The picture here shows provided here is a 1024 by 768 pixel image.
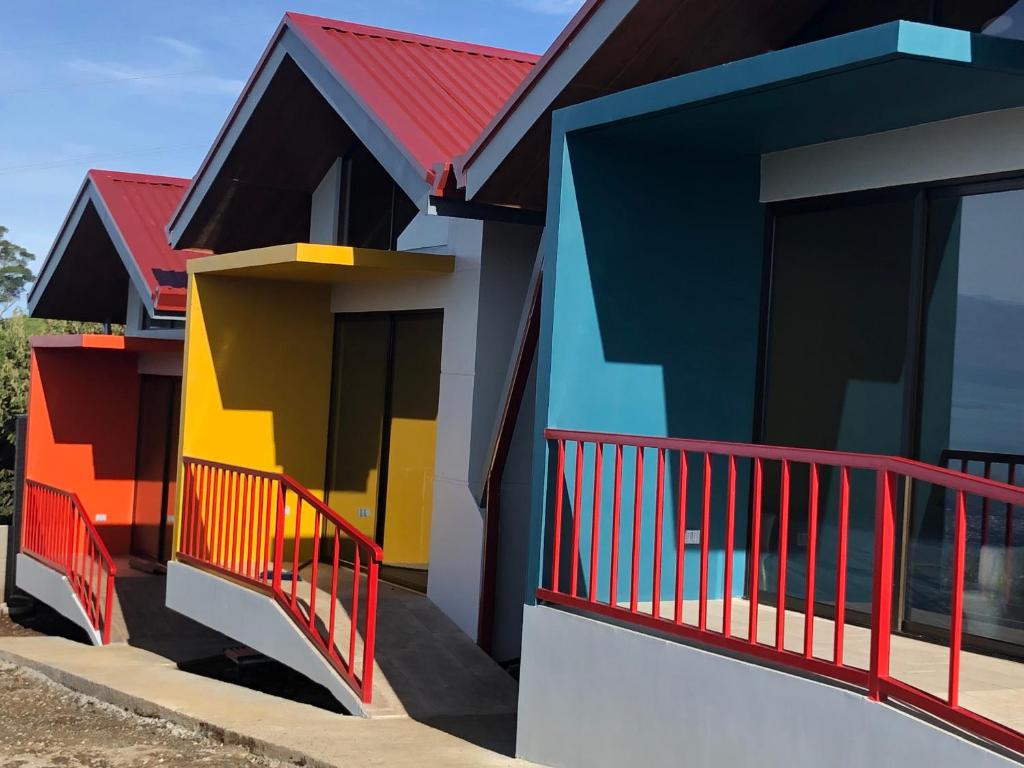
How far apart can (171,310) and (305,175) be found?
7.34ft

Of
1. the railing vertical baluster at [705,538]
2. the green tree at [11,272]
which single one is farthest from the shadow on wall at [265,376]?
the green tree at [11,272]

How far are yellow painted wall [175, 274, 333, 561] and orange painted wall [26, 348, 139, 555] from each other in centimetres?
591

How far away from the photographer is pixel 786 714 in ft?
17.2

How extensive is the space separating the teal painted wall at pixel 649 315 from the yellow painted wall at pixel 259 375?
5.42 m

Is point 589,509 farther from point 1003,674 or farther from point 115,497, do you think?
point 115,497

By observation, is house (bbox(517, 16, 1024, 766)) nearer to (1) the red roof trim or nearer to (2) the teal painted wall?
(2) the teal painted wall

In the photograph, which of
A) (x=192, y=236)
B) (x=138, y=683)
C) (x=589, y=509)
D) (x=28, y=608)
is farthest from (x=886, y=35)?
(x=28, y=608)

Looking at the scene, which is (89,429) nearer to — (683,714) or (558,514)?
(558,514)

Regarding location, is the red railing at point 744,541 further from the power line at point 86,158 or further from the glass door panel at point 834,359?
the power line at point 86,158

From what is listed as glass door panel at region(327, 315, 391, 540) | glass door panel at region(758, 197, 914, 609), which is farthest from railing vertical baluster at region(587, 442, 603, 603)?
glass door panel at region(327, 315, 391, 540)

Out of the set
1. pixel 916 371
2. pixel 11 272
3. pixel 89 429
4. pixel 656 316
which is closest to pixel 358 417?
pixel 656 316

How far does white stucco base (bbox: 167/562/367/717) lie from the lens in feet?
28.6

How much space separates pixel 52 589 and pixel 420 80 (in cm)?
715

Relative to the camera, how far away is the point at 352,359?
12344 millimetres
